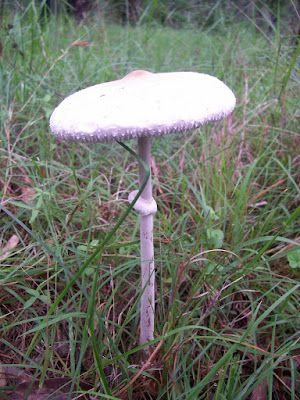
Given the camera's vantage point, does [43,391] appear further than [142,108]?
Yes

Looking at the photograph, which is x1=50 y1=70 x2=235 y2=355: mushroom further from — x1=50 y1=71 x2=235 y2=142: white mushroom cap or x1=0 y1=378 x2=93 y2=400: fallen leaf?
x1=0 y1=378 x2=93 y2=400: fallen leaf

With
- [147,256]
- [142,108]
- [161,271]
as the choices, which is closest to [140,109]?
[142,108]

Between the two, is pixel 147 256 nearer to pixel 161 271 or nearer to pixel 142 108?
pixel 161 271

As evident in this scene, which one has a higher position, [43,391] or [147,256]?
[147,256]


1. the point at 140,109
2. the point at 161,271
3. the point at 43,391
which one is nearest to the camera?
the point at 140,109

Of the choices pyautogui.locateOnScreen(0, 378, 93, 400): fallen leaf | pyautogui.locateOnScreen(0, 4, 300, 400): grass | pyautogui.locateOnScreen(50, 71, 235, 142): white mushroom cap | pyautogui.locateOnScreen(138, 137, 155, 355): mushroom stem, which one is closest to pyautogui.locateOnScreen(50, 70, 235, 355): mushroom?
pyautogui.locateOnScreen(50, 71, 235, 142): white mushroom cap

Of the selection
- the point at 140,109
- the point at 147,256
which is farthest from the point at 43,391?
the point at 140,109

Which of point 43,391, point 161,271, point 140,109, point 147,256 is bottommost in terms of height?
point 43,391

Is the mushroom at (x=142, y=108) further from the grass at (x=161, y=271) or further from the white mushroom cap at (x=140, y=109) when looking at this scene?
the grass at (x=161, y=271)

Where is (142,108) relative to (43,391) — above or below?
above

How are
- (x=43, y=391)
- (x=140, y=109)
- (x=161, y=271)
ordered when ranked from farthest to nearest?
(x=161, y=271) → (x=43, y=391) → (x=140, y=109)
